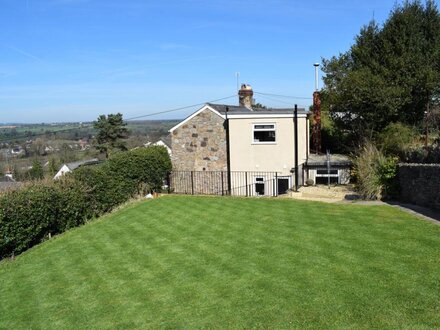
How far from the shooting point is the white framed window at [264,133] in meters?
21.2

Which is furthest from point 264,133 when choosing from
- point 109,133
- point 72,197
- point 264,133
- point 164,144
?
point 109,133

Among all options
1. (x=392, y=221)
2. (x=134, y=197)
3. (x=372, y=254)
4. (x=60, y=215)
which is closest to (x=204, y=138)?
(x=134, y=197)

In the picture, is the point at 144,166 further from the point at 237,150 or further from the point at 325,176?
the point at 325,176

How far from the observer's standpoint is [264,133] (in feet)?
70.4

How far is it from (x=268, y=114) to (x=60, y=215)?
1177 centimetres

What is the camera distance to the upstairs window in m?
21.2

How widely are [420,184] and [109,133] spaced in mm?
40830

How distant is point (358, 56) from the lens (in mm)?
24109

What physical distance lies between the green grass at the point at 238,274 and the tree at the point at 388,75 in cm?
1062

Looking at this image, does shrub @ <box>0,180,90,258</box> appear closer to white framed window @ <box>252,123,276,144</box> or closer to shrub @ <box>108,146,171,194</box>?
shrub @ <box>108,146,171,194</box>

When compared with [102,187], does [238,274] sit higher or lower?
lower

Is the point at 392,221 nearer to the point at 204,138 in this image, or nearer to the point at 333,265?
the point at 333,265

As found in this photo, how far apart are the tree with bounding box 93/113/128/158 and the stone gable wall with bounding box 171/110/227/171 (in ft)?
86.7

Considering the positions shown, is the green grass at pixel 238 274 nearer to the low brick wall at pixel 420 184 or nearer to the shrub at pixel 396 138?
the low brick wall at pixel 420 184
